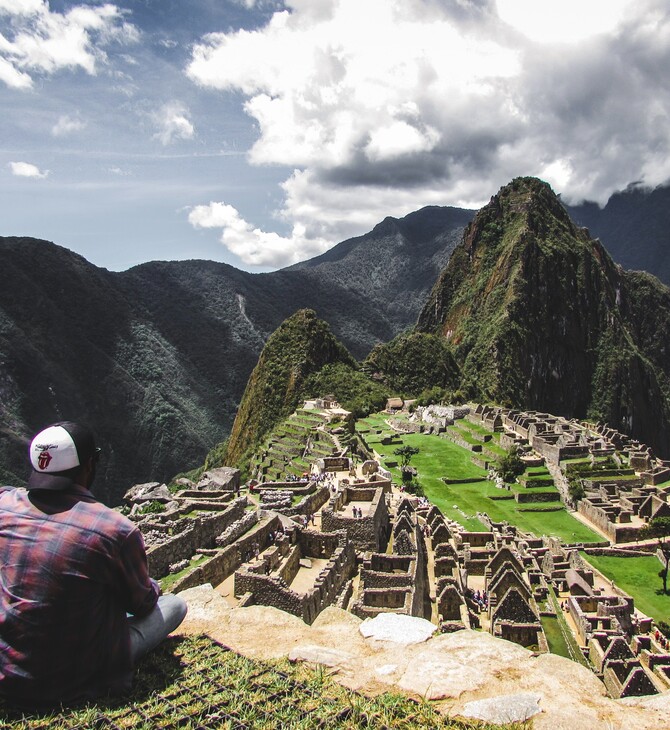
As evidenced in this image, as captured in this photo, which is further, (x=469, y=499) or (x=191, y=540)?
(x=469, y=499)

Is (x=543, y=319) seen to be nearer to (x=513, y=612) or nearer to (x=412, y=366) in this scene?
(x=412, y=366)

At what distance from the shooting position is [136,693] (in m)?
4.08

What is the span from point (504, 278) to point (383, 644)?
147611 millimetres

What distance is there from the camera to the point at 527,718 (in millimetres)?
3773

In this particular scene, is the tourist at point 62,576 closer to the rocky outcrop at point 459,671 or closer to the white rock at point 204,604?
the rocky outcrop at point 459,671

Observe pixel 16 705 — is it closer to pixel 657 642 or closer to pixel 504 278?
pixel 657 642

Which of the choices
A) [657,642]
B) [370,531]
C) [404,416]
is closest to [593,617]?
[657,642]

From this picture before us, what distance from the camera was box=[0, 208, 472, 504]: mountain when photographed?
89562mm

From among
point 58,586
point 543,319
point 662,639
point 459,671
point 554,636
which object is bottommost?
point 662,639

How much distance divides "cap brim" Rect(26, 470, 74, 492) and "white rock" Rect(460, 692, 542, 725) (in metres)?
3.05

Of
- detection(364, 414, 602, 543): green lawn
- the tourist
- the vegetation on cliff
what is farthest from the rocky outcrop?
the vegetation on cliff

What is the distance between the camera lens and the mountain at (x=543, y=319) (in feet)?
434

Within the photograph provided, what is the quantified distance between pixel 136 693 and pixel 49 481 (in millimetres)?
1629

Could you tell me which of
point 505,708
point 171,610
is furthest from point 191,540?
point 505,708
